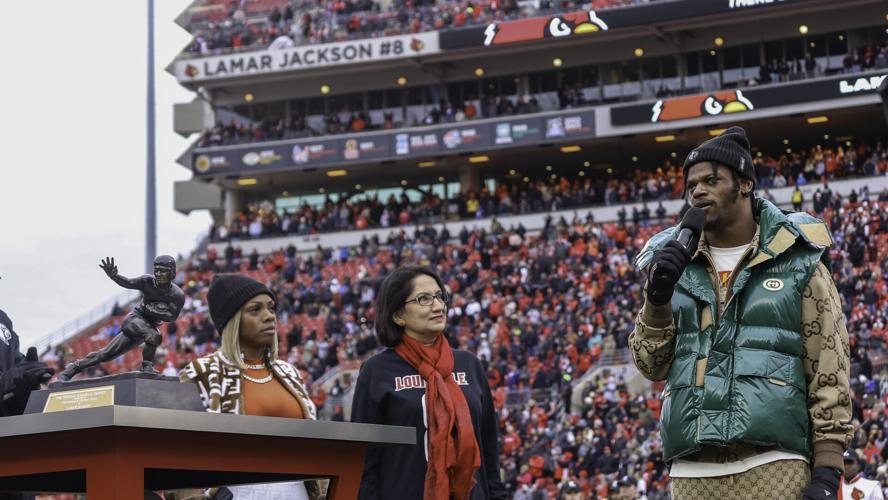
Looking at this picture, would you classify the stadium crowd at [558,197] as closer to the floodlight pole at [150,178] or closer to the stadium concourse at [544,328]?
the stadium concourse at [544,328]

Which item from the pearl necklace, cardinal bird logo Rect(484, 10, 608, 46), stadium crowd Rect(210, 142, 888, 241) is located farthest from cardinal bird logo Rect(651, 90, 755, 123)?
the pearl necklace

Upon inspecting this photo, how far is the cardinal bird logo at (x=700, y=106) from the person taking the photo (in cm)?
4391

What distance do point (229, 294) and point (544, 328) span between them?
84.4 feet

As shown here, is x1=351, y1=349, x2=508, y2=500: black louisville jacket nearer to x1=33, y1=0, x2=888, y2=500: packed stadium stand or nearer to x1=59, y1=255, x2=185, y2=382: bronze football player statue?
x1=59, y1=255, x2=185, y2=382: bronze football player statue

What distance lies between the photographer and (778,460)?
4828mm

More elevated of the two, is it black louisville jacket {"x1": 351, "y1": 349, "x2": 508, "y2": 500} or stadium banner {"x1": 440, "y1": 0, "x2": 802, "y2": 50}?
stadium banner {"x1": 440, "y1": 0, "x2": 802, "y2": 50}

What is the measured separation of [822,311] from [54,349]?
3796 cm

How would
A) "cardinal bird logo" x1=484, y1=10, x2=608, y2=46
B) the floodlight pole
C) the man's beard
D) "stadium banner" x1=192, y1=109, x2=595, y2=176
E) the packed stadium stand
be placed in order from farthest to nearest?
"stadium banner" x1=192, y1=109, x2=595, y2=176 → "cardinal bird logo" x1=484, y1=10, x2=608, y2=46 → the packed stadium stand → the floodlight pole → the man's beard

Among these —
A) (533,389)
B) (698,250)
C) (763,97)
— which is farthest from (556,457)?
(763,97)

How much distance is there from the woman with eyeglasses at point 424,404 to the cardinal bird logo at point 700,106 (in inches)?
1527

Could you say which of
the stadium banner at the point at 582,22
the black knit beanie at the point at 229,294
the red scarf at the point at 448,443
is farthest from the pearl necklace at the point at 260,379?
the stadium banner at the point at 582,22

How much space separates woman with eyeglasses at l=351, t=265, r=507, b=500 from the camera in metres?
6.04

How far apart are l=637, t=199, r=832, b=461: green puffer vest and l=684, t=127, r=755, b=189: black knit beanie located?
20 centimetres

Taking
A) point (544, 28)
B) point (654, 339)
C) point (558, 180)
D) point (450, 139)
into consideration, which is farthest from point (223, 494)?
point (558, 180)
